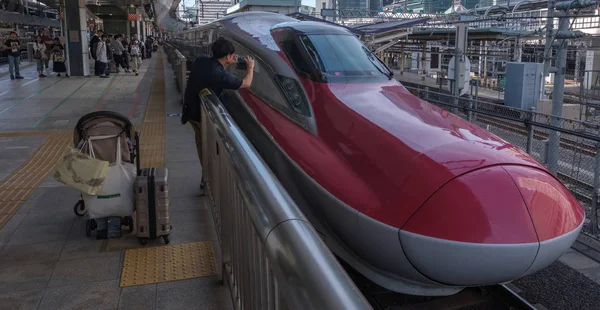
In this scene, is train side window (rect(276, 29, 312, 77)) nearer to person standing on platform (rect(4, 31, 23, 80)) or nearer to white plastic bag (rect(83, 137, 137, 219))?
white plastic bag (rect(83, 137, 137, 219))

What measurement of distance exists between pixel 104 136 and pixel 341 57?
2.61m

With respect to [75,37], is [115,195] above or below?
below

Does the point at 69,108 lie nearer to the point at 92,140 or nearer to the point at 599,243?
the point at 92,140

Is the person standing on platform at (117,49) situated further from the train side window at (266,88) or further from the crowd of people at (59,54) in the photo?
the train side window at (266,88)

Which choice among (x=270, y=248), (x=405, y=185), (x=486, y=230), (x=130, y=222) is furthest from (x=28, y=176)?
(x=270, y=248)

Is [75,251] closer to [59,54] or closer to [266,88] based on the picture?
[266,88]

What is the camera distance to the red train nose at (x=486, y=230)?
10.6 feet

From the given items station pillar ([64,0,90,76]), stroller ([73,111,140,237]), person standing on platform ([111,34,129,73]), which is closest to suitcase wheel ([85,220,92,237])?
stroller ([73,111,140,237])

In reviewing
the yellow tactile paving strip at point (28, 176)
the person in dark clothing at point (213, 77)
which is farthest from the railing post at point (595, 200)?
the yellow tactile paving strip at point (28, 176)

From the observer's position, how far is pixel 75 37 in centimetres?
1989

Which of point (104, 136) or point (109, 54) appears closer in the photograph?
point (104, 136)

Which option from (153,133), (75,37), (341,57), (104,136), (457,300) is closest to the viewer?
(457,300)

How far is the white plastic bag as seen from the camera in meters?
4.32

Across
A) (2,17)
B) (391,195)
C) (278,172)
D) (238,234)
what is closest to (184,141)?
(278,172)
